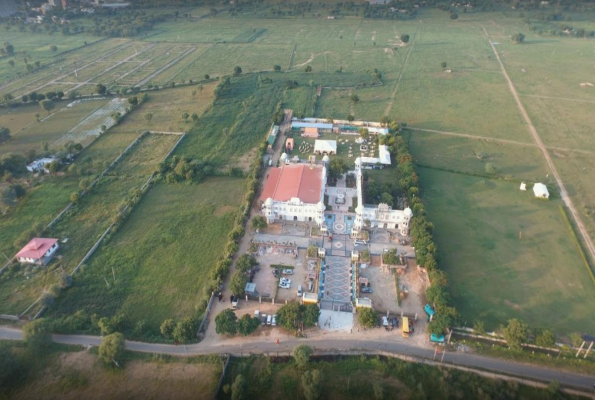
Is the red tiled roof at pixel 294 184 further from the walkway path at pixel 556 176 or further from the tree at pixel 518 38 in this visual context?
the tree at pixel 518 38

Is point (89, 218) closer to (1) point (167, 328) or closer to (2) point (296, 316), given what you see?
(1) point (167, 328)

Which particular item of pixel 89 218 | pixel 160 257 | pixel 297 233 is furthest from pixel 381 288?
pixel 89 218

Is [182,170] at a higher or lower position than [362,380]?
higher

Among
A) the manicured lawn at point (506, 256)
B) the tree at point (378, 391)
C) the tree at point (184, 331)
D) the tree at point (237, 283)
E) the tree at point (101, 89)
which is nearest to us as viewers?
the tree at point (378, 391)

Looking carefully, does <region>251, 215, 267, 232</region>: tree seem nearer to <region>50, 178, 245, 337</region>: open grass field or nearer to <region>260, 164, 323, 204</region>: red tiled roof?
<region>260, 164, 323, 204</region>: red tiled roof

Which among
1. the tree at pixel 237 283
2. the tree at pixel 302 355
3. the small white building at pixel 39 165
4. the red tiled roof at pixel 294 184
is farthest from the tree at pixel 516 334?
the small white building at pixel 39 165

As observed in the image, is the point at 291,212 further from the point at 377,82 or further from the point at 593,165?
the point at 377,82
